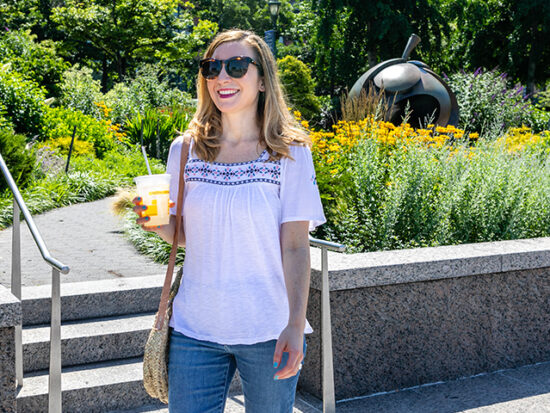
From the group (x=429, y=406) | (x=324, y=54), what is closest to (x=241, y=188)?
(x=429, y=406)

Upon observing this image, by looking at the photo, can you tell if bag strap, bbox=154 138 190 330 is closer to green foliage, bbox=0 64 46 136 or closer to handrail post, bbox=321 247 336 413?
handrail post, bbox=321 247 336 413

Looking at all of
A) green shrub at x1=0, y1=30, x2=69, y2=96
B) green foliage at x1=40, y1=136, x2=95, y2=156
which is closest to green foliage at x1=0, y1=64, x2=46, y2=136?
green foliage at x1=40, y1=136, x2=95, y2=156

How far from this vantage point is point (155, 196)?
2010mm

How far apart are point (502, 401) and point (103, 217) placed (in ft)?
17.6

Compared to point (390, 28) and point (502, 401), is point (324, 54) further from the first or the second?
point (502, 401)

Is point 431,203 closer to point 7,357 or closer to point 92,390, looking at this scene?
point 92,390

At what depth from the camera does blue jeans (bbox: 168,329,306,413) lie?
196 cm

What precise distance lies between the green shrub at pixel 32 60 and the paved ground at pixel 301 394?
7.86 metres

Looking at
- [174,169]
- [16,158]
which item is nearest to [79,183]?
[16,158]

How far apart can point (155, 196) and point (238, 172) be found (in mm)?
280

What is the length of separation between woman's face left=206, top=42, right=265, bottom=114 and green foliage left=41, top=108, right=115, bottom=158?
9.84 metres

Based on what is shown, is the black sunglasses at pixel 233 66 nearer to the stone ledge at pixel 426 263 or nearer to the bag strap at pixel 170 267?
the bag strap at pixel 170 267

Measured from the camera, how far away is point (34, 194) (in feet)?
26.9

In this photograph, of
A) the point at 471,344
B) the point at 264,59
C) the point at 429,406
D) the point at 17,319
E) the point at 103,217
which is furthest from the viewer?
the point at 103,217
